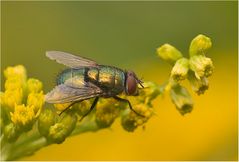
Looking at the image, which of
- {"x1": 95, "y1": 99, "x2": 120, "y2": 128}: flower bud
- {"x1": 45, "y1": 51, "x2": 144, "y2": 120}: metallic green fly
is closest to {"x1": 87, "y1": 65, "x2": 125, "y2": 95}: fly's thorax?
{"x1": 45, "y1": 51, "x2": 144, "y2": 120}: metallic green fly

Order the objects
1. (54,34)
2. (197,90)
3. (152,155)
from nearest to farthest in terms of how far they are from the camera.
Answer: (197,90), (152,155), (54,34)

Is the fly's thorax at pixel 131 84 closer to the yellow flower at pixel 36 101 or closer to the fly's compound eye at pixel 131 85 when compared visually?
the fly's compound eye at pixel 131 85

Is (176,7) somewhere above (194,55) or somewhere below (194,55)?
above

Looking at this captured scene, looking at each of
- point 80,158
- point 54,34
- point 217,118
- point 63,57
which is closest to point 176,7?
point 54,34

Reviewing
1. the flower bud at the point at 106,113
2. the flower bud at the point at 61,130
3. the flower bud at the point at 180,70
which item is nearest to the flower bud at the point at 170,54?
the flower bud at the point at 180,70

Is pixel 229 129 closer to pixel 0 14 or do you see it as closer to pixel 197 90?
pixel 197 90
